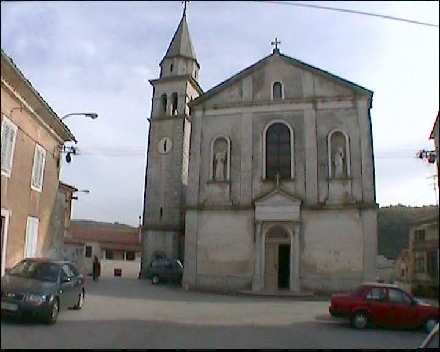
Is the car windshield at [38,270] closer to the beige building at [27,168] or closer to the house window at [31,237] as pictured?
the beige building at [27,168]

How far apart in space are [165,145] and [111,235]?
17.2m

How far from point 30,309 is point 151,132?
738 inches

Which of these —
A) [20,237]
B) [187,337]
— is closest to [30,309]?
[187,337]

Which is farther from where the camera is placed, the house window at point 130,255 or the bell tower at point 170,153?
the bell tower at point 170,153

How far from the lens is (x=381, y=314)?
3062 millimetres

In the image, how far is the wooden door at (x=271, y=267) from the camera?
8.40m

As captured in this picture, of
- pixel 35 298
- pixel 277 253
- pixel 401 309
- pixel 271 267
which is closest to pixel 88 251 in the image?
pixel 35 298

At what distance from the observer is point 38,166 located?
242 inches

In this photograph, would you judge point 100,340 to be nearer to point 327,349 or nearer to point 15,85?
point 327,349

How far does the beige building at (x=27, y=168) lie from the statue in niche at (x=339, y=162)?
6050 millimetres

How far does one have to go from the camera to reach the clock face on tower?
2066 cm

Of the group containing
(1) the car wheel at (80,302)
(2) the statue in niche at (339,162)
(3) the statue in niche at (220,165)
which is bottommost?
(1) the car wheel at (80,302)

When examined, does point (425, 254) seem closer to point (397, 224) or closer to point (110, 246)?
point (397, 224)

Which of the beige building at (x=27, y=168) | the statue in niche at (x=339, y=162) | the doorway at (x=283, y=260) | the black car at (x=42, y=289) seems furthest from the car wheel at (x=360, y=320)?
the statue in niche at (x=339, y=162)
